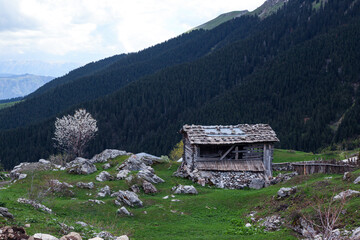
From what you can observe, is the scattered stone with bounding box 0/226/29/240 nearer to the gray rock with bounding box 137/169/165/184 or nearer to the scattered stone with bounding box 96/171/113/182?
the gray rock with bounding box 137/169/165/184

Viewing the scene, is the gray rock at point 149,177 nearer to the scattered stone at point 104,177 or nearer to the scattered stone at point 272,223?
the scattered stone at point 104,177

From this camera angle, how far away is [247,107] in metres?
136

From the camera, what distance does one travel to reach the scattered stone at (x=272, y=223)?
1784cm

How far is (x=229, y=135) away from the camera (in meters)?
40.2

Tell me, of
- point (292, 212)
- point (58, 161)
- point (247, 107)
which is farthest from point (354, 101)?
point (292, 212)

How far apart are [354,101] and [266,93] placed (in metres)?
38.7

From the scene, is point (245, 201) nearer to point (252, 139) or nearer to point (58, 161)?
point (252, 139)

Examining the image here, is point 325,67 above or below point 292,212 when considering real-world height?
above

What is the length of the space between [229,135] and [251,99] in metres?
104

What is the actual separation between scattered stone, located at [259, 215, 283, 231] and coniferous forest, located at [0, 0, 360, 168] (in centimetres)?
8124

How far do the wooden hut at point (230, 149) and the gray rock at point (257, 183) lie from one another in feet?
7.74

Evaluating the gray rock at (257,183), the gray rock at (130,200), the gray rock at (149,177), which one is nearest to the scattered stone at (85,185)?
the gray rock at (149,177)

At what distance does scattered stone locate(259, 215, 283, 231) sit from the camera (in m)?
17.8

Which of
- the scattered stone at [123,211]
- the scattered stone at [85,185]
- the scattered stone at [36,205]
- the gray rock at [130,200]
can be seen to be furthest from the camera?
the scattered stone at [85,185]
